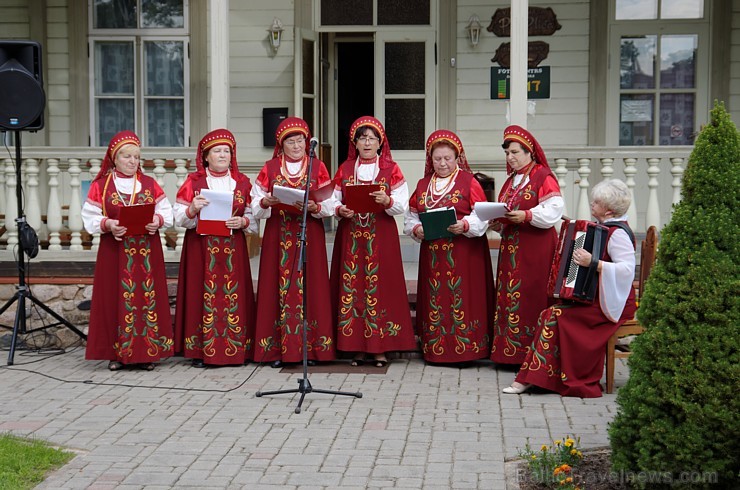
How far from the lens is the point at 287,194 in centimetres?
654

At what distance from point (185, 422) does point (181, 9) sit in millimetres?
6131

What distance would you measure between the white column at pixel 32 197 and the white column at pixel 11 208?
0.11 meters

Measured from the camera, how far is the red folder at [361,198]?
682cm

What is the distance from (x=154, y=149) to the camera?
8.48m

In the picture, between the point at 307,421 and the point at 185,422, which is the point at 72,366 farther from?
the point at 307,421

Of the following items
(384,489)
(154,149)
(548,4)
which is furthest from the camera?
(548,4)

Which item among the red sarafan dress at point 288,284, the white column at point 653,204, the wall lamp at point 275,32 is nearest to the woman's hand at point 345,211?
the red sarafan dress at point 288,284

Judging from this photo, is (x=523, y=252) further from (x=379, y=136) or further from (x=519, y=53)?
(x=519, y=53)

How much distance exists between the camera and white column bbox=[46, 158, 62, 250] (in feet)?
27.3

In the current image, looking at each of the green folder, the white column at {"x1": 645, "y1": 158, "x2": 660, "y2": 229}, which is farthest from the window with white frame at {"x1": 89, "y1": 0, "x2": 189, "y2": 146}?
the white column at {"x1": 645, "y1": 158, "x2": 660, "y2": 229}

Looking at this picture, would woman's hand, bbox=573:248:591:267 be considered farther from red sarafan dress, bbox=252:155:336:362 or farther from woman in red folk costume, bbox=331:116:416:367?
red sarafan dress, bbox=252:155:336:362

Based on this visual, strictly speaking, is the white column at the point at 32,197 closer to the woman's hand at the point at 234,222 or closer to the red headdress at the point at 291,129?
the woman's hand at the point at 234,222

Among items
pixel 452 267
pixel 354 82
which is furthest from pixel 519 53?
pixel 354 82

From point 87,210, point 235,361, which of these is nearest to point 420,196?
point 235,361
